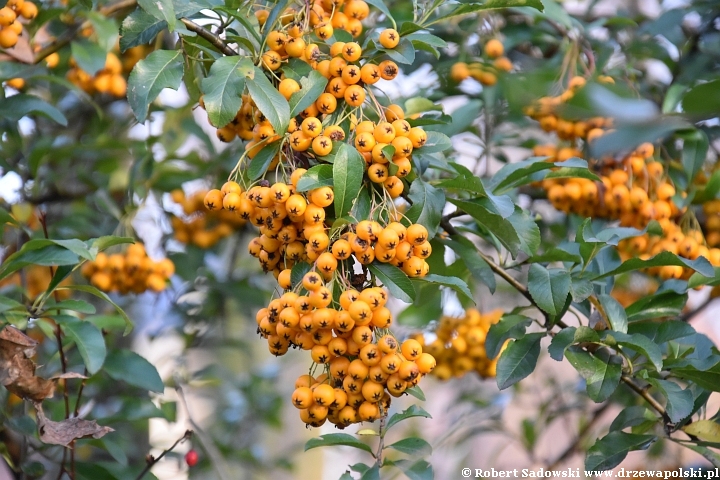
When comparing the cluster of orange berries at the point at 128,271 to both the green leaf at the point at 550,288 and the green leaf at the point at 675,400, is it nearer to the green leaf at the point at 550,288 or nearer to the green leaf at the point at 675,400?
the green leaf at the point at 550,288

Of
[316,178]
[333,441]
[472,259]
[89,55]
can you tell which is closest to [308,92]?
[316,178]

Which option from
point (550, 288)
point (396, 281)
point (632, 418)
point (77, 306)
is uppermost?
point (396, 281)

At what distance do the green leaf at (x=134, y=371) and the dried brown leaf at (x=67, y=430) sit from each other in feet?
1.09

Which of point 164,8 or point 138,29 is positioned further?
point 138,29

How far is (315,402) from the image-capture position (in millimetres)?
1322

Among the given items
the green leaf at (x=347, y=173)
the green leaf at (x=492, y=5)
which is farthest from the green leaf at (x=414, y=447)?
the green leaf at (x=492, y=5)

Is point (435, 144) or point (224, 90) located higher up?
point (224, 90)

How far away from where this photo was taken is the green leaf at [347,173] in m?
1.32

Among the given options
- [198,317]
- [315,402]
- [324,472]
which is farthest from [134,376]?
[324,472]

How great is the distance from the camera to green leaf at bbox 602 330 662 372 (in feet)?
4.99

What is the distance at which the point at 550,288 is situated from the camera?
64.6 inches

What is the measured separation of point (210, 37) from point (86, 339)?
773 millimetres

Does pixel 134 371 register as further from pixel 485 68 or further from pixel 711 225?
pixel 711 225

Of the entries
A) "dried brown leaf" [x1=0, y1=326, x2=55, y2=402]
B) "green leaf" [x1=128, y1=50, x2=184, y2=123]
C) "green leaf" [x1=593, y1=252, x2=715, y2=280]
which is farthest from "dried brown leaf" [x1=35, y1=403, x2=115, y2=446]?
"green leaf" [x1=593, y1=252, x2=715, y2=280]
